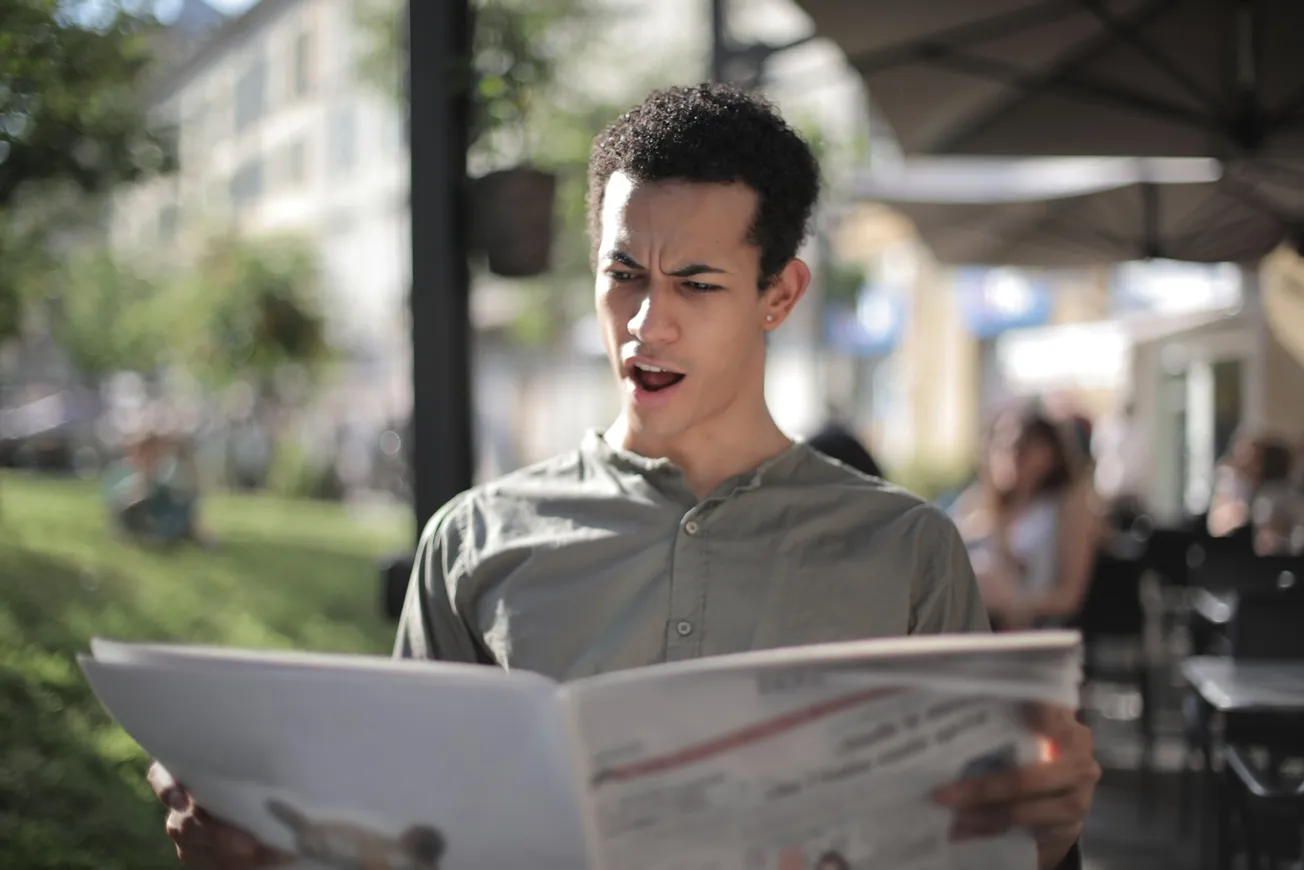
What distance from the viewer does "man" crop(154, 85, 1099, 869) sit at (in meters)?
1.64

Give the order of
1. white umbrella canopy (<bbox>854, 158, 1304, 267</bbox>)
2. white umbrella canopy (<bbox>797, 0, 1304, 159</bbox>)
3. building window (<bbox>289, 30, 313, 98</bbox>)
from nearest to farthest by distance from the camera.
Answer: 1. white umbrella canopy (<bbox>797, 0, 1304, 159</bbox>)
2. white umbrella canopy (<bbox>854, 158, 1304, 267</bbox>)
3. building window (<bbox>289, 30, 313, 98</bbox>)

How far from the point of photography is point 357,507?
21.6 m

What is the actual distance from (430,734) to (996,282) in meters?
23.1

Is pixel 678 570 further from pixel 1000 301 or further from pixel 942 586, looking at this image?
pixel 1000 301

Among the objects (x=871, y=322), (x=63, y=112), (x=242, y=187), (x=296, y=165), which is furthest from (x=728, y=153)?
(x=296, y=165)

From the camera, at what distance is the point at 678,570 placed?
1.67 m

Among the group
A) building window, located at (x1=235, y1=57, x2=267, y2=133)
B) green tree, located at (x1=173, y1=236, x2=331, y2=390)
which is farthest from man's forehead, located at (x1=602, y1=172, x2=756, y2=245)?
green tree, located at (x1=173, y1=236, x2=331, y2=390)

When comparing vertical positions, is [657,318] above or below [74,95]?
below

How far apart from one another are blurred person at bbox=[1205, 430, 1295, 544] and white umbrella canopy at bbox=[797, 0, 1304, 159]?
1.99 m

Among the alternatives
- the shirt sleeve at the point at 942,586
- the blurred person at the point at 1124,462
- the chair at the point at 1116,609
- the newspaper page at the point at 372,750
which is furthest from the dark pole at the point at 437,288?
the blurred person at the point at 1124,462

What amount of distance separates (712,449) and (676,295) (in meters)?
0.20

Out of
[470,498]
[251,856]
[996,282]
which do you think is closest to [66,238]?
[470,498]

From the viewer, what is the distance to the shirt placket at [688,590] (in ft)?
5.38

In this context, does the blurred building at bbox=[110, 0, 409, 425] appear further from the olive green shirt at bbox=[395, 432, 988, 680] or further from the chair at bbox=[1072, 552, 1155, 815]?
the chair at bbox=[1072, 552, 1155, 815]
